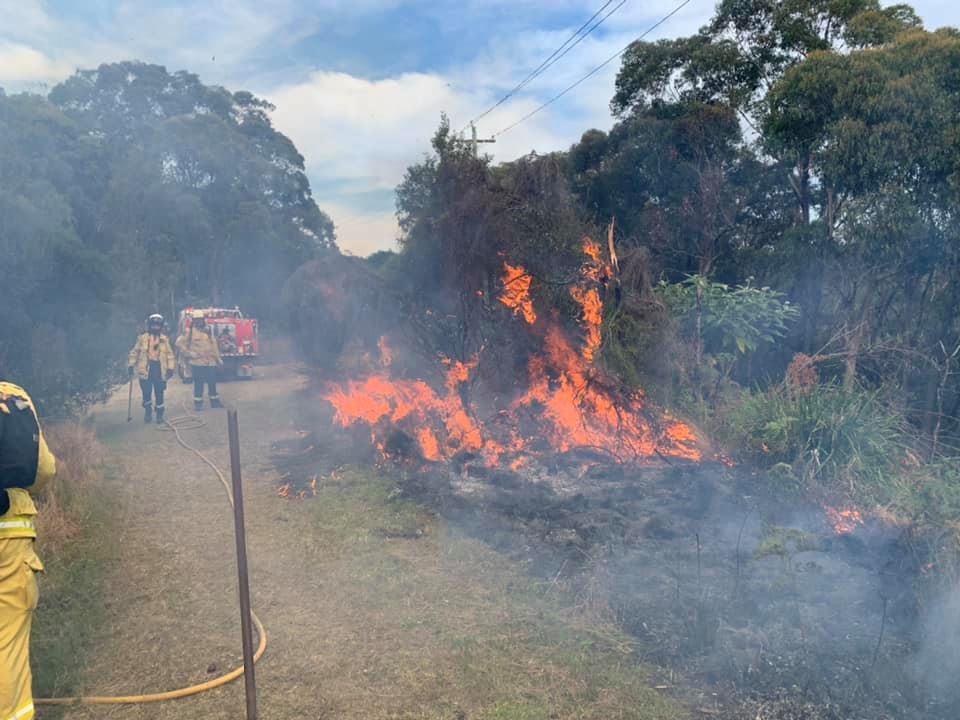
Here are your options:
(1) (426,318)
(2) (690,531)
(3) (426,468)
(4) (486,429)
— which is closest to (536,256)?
(1) (426,318)

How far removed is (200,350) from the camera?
45.3ft

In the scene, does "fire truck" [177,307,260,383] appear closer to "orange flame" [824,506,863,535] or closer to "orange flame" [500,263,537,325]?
"orange flame" [500,263,537,325]

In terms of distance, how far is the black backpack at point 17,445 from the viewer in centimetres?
330

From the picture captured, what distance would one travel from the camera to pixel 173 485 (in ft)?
29.5

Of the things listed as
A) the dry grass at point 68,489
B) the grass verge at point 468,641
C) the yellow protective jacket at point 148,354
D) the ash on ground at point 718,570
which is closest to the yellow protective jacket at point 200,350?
the yellow protective jacket at point 148,354

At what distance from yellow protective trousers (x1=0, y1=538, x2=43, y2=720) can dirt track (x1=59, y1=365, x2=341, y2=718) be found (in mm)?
908

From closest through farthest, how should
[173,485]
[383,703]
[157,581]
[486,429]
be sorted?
[383,703] → [157,581] → [173,485] → [486,429]

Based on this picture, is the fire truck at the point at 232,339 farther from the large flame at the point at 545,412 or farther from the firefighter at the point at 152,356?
the large flame at the point at 545,412

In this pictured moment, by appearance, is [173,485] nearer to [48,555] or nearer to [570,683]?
[48,555]

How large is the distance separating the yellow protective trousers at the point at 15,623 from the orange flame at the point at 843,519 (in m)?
6.68

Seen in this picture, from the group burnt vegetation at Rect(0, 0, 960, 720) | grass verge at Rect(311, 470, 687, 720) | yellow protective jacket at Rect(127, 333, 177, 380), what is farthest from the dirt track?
yellow protective jacket at Rect(127, 333, 177, 380)

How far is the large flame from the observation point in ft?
30.0

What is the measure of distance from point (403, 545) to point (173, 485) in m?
4.00

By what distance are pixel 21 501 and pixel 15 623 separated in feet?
1.97
